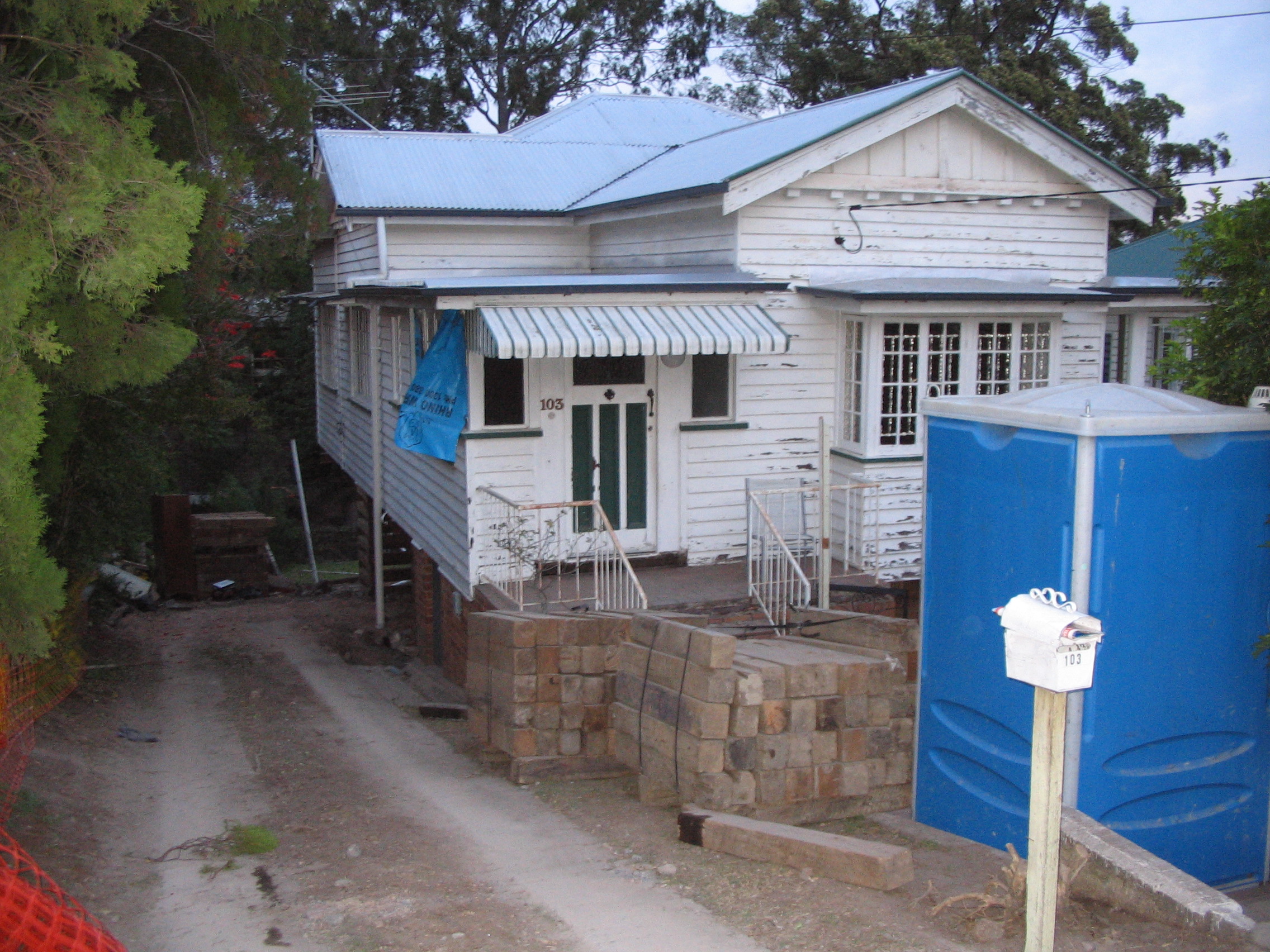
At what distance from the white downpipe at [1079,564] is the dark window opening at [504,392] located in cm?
578

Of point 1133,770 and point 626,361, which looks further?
point 626,361

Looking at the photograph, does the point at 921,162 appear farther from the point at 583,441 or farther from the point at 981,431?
the point at 981,431

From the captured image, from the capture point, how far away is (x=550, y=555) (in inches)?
435

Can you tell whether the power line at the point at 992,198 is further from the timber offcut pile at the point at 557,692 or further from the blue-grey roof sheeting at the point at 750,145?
the timber offcut pile at the point at 557,692

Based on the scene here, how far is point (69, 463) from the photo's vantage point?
11531mm

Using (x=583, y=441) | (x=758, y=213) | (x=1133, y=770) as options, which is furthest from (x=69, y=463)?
(x=1133, y=770)

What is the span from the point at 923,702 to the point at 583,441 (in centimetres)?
467

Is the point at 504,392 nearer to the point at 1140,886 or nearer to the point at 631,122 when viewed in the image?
the point at 1140,886

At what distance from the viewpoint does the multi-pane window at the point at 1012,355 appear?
469 inches

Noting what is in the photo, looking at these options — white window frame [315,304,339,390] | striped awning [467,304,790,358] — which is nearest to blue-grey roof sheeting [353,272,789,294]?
striped awning [467,304,790,358]

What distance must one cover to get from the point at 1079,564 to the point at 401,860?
4.32 meters

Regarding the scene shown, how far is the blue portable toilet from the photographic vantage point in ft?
21.0

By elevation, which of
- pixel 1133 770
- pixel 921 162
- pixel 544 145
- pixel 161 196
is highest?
pixel 544 145

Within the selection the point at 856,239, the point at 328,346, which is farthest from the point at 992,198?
the point at 328,346
